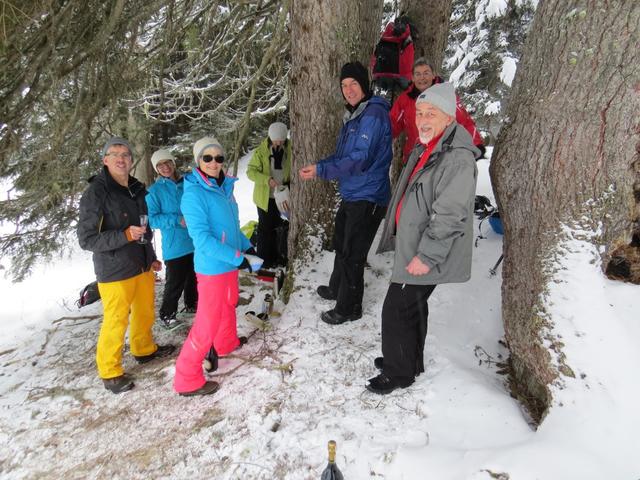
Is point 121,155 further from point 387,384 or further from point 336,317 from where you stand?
point 387,384

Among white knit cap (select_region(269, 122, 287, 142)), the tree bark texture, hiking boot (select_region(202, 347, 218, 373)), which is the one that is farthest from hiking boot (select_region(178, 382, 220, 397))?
the tree bark texture

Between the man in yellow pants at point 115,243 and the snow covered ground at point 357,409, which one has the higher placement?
the man in yellow pants at point 115,243

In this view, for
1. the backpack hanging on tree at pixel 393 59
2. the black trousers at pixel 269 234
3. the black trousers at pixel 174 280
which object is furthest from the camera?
the black trousers at pixel 269 234

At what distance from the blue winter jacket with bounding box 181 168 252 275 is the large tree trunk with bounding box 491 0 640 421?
206cm

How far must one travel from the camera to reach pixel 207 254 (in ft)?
9.78

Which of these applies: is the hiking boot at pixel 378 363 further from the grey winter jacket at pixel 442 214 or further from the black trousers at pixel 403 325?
the grey winter jacket at pixel 442 214

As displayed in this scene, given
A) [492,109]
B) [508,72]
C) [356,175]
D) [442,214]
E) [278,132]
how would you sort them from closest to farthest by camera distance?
[442,214], [356,175], [278,132], [508,72], [492,109]

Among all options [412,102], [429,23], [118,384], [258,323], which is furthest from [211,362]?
[429,23]

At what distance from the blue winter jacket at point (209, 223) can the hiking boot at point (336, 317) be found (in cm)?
99

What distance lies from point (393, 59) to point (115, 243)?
10.6 ft

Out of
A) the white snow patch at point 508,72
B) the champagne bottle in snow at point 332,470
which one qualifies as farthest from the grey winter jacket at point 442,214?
the white snow patch at point 508,72

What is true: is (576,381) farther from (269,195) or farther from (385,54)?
(269,195)

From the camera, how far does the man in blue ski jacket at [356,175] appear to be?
3.29m

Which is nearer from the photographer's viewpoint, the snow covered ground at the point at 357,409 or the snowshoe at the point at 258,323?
the snow covered ground at the point at 357,409
